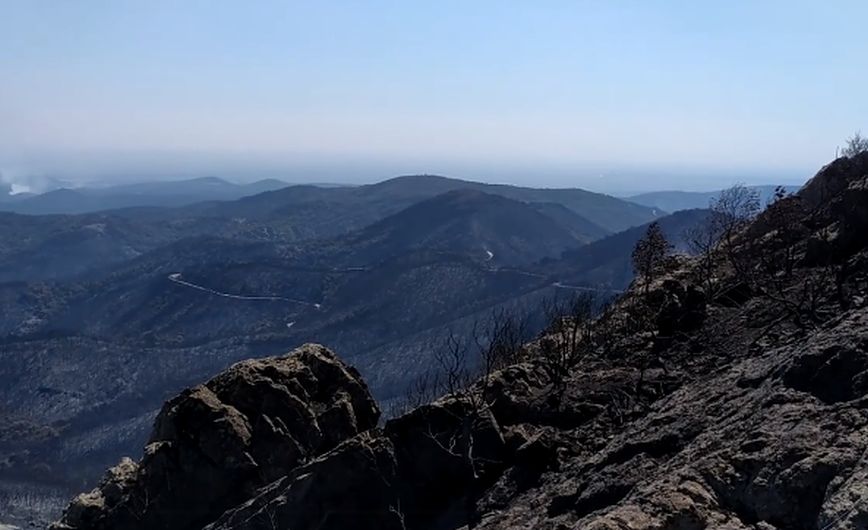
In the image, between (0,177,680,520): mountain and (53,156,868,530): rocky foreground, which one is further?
(0,177,680,520): mountain

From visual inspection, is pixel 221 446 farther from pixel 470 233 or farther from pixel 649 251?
pixel 470 233

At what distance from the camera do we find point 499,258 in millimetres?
167500

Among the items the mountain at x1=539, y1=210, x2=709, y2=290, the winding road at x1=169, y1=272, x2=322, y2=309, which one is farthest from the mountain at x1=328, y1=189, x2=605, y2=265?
the winding road at x1=169, y1=272, x2=322, y2=309

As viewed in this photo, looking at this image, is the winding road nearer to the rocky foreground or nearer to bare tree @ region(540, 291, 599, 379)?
bare tree @ region(540, 291, 599, 379)

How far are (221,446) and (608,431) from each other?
25.6ft

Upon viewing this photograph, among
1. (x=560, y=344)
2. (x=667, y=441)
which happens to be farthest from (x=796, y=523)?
(x=560, y=344)

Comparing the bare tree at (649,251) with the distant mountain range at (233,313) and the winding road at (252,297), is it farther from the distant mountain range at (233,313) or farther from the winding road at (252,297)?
the winding road at (252,297)

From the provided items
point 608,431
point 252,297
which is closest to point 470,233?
point 252,297

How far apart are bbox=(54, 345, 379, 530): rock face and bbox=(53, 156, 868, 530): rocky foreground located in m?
0.04

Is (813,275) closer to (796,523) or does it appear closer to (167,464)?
(796,523)

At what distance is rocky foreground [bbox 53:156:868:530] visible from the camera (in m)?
7.29

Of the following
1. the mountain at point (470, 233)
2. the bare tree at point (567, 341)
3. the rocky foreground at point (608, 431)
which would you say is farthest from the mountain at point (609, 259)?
the rocky foreground at point (608, 431)

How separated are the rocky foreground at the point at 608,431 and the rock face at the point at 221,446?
0.13 feet

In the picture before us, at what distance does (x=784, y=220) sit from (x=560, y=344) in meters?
5.17
